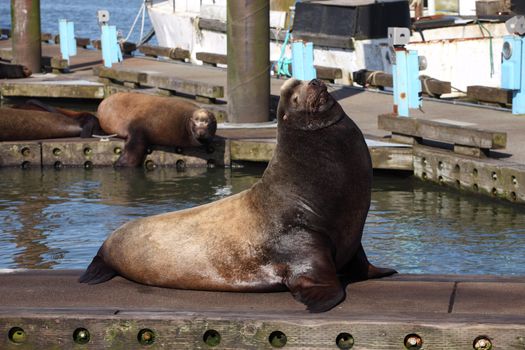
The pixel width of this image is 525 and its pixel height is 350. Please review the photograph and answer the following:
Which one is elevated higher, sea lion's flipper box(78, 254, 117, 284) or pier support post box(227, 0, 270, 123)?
pier support post box(227, 0, 270, 123)

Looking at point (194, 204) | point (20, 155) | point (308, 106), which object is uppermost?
point (308, 106)

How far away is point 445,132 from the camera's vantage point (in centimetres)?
1161

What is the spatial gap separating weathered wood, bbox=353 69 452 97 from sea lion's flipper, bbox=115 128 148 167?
192 inches

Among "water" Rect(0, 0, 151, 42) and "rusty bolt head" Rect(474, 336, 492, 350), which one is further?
"water" Rect(0, 0, 151, 42)

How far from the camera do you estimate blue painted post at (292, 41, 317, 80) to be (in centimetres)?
1628

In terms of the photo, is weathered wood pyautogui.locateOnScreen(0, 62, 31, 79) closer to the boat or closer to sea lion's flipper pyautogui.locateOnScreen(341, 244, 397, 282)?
the boat

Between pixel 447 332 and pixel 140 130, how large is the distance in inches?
318

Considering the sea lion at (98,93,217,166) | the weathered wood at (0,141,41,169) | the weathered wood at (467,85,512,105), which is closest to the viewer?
the sea lion at (98,93,217,166)

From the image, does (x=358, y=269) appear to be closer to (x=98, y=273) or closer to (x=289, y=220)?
(x=289, y=220)

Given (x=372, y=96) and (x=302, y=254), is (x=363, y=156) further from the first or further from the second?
(x=372, y=96)

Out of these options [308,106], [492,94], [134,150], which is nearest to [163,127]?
[134,150]

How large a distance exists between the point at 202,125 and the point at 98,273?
6.19 metres

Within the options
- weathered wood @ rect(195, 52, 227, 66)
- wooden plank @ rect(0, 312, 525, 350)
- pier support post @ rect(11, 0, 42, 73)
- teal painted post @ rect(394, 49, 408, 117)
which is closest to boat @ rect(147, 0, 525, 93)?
weathered wood @ rect(195, 52, 227, 66)

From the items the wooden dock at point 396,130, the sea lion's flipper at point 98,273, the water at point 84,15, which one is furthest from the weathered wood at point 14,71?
the water at point 84,15
